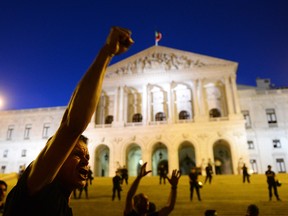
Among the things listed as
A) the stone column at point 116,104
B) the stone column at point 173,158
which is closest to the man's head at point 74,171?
the stone column at point 173,158

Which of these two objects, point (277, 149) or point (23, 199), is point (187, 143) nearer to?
point (277, 149)

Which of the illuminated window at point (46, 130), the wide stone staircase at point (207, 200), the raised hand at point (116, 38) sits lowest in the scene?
the wide stone staircase at point (207, 200)

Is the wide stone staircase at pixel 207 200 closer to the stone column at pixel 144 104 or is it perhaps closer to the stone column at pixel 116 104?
the stone column at pixel 144 104

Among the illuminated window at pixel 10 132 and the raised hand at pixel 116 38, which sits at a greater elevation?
the illuminated window at pixel 10 132

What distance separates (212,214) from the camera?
162 inches

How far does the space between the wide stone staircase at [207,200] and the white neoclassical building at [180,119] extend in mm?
9300

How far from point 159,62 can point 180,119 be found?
305 inches

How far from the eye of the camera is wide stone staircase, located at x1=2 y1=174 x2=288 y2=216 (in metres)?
10.3

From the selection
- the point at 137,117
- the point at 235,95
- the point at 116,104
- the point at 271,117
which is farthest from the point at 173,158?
the point at 271,117

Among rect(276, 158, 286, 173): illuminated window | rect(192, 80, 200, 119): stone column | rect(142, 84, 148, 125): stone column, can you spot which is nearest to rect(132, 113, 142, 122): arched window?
rect(142, 84, 148, 125): stone column

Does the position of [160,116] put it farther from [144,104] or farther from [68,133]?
[68,133]

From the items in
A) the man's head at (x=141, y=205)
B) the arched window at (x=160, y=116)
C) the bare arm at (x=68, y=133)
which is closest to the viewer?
the bare arm at (x=68, y=133)

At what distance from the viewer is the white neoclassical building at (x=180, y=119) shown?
28969mm

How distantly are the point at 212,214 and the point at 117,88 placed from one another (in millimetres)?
30396
